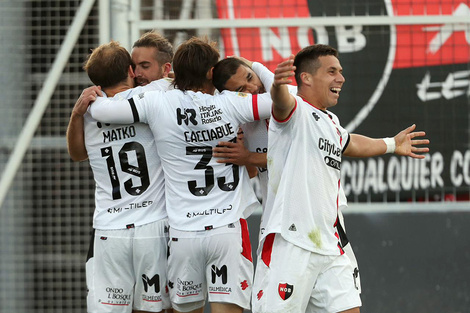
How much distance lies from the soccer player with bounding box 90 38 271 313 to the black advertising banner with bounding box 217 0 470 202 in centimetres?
239

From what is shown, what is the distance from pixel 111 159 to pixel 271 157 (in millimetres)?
994

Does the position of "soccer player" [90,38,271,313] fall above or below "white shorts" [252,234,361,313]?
above

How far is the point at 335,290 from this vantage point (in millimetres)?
4305

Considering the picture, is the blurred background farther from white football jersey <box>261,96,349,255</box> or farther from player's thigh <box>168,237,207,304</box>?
white football jersey <box>261,96,349,255</box>

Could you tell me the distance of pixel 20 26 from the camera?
7.25m

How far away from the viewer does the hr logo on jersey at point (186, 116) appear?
4.57 metres

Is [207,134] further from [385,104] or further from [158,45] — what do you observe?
[385,104]

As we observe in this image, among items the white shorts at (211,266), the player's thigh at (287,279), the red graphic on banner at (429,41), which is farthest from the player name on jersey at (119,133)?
the red graphic on banner at (429,41)

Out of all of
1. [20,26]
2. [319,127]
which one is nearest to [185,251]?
[319,127]

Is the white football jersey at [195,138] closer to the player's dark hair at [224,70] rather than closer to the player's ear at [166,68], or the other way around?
the player's dark hair at [224,70]

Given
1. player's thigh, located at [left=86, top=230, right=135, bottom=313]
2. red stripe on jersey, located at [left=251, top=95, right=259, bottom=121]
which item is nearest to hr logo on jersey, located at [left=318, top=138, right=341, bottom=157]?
red stripe on jersey, located at [left=251, top=95, right=259, bottom=121]

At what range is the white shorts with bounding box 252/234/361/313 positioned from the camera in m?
4.28

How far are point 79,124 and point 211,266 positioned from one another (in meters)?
1.14

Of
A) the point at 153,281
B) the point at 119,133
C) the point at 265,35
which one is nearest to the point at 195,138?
the point at 119,133
